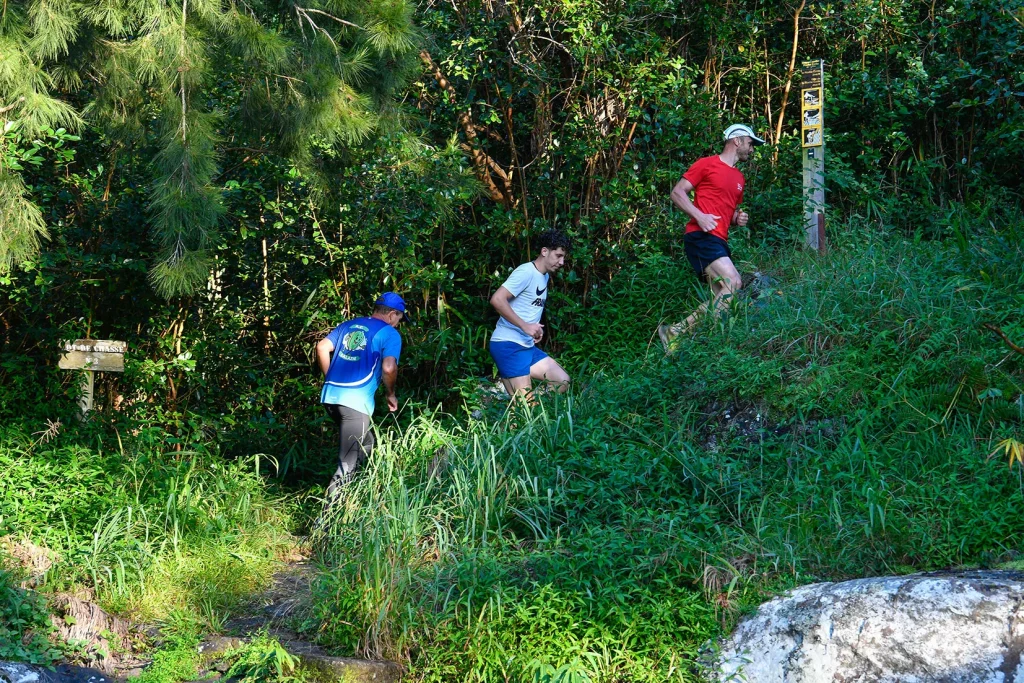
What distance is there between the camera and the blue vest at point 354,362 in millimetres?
7076

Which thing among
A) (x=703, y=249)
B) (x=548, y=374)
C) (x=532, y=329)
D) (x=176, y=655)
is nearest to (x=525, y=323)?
(x=532, y=329)

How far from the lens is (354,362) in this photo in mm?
7094

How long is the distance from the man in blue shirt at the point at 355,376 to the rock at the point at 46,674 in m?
2.16

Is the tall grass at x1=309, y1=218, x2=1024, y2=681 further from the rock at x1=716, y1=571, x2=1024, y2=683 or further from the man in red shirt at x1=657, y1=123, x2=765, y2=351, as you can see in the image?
the man in red shirt at x1=657, y1=123, x2=765, y2=351

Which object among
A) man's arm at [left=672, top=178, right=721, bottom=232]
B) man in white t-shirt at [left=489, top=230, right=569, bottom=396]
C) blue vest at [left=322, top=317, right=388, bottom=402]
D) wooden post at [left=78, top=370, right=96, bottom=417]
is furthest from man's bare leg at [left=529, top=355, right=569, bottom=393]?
wooden post at [left=78, top=370, right=96, bottom=417]

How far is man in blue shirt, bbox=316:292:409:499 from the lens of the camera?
23.2ft

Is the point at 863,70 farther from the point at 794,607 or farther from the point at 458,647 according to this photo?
the point at 458,647

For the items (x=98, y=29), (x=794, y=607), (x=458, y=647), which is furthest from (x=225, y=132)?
(x=794, y=607)

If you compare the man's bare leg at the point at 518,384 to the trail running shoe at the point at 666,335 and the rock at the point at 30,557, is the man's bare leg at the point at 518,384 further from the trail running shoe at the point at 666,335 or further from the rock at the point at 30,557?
the rock at the point at 30,557

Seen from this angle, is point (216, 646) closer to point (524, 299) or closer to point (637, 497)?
point (637, 497)

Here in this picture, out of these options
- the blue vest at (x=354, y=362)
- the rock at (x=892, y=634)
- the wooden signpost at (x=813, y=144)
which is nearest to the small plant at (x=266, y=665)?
the rock at (x=892, y=634)

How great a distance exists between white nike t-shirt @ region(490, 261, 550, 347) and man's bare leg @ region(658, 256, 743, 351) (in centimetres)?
98

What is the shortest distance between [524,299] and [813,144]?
2.79 metres

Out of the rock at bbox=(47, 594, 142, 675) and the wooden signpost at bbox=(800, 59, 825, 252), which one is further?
the wooden signpost at bbox=(800, 59, 825, 252)
